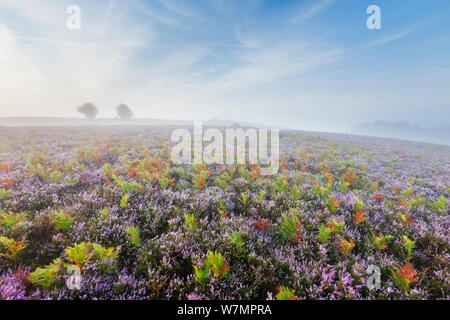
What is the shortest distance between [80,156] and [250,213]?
386 inches

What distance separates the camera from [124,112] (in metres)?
81.6

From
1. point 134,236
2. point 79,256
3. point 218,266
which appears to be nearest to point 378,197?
point 218,266

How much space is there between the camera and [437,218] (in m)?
5.27

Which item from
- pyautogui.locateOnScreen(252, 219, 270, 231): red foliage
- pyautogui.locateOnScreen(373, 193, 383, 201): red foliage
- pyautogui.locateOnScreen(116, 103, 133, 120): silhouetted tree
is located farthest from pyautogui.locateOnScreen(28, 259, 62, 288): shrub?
pyautogui.locateOnScreen(116, 103, 133, 120): silhouetted tree

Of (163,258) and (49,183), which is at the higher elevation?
(49,183)

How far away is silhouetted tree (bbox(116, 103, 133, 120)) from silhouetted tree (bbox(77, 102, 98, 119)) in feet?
36.3

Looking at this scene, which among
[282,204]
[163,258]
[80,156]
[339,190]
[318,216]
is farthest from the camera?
[80,156]

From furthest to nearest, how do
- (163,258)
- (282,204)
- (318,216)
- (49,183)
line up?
(49,183), (282,204), (318,216), (163,258)

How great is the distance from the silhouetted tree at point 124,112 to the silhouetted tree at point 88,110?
11052mm

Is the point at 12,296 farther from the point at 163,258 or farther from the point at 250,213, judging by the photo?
the point at 250,213

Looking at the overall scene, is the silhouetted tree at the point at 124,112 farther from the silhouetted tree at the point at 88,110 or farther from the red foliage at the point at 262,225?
the red foliage at the point at 262,225

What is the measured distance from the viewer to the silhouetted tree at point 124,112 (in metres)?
81.1

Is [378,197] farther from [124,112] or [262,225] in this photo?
[124,112]
